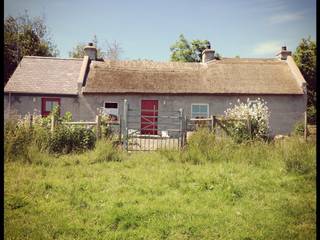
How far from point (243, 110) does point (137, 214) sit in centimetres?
1063

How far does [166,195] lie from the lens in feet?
20.8

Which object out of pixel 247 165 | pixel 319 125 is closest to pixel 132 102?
pixel 247 165

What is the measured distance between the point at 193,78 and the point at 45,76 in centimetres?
1043

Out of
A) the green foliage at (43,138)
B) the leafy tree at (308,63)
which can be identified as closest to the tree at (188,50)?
the leafy tree at (308,63)

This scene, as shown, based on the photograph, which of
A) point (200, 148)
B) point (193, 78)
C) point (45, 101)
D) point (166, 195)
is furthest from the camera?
point (193, 78)

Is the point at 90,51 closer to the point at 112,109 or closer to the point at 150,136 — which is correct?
the point at 112,109

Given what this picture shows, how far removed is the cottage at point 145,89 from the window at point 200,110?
0.23ft

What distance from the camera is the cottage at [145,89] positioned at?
19.6 metres

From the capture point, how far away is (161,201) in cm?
600

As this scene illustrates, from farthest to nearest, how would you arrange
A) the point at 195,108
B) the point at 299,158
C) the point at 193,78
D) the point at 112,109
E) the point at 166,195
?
the point at 193,78 < the point at 195,108 < the point at 112,109 < the point at 299,158 < the point at 166,195

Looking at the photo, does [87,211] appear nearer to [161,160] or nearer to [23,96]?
[161,160]

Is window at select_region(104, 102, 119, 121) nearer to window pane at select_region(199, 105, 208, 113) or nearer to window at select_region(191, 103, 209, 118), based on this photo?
window at select_region(191, 103, 209, 118)

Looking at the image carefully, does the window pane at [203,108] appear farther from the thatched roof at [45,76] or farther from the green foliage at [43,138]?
the green foliage at [43,138]

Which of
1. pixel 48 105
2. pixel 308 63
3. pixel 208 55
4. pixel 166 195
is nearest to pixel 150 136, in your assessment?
pixel 166 195
